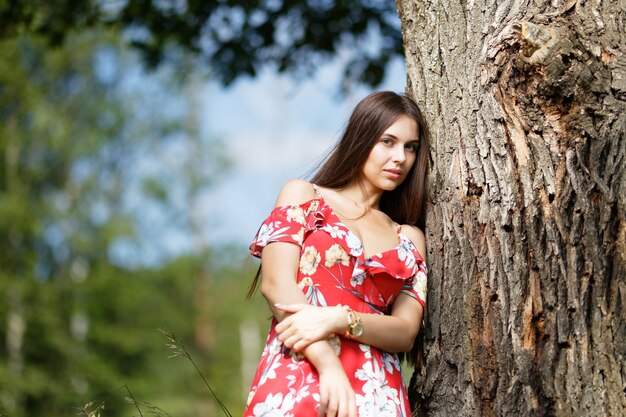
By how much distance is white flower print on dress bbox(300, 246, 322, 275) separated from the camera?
2.94 meters

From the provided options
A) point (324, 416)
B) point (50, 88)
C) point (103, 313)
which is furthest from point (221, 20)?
point (103, 313)

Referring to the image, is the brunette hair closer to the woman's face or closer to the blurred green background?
the woman's face

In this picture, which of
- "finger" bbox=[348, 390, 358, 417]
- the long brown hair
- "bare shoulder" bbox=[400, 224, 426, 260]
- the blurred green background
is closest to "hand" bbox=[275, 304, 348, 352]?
"finger" bbox=[348, 390, 358, 417]

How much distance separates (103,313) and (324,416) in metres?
18.6

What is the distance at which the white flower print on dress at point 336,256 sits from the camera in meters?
2.95

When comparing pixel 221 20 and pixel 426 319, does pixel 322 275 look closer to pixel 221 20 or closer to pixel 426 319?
pixel 426 319

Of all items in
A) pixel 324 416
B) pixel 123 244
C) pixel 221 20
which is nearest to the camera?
pixel 324 416

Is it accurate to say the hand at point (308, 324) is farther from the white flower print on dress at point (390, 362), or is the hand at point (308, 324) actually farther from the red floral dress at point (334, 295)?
the white flower print on dress at point (390, 362)

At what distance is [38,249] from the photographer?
63.8 ft

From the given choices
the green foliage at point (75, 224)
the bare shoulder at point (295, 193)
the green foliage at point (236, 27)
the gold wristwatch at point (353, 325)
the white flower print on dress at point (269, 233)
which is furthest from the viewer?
the green foliage at point (75, 224)

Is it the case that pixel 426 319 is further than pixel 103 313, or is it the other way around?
pixel 103 313

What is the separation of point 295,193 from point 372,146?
1.28 feet

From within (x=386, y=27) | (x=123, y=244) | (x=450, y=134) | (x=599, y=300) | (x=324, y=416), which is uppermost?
(x=386, y=27)

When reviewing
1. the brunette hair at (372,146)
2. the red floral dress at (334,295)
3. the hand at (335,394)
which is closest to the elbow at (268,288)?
the red floral dress at (334,295)
